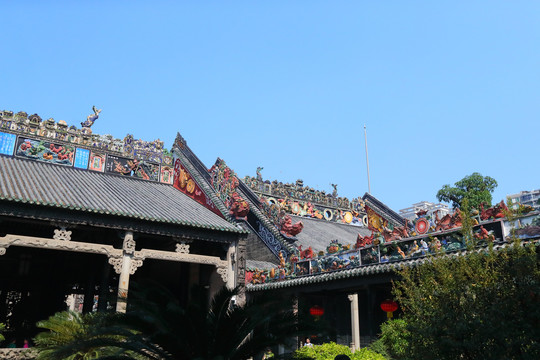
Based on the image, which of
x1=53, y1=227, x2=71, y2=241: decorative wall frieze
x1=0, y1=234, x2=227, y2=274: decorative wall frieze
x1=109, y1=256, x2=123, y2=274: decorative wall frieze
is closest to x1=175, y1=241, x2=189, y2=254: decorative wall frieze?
x1=0, y1=234, x2=227, y2=274: decorative wall frieze

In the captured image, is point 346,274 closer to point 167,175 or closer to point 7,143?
point 167,175

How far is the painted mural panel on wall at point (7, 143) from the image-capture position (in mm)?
18719

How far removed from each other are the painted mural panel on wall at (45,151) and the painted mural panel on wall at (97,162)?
0.71 metres

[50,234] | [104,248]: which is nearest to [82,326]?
[104,248]

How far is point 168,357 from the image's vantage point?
7727 millimetres

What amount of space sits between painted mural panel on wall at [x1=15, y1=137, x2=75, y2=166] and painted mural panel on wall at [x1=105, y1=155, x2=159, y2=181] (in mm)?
1495

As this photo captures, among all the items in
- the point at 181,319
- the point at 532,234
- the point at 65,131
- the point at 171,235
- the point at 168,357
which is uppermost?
the point at 65,131

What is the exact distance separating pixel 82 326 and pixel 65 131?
35.0ft

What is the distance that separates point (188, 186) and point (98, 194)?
5502mm

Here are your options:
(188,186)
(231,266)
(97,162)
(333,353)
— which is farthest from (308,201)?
(333,353)

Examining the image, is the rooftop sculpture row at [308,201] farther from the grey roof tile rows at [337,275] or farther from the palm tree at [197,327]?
the palm tree at [197,327]

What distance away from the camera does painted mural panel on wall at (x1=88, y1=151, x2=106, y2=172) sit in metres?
20.3

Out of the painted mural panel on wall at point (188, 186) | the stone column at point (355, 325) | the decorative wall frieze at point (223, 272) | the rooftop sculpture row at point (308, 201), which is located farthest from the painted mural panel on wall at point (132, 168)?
the stone column at point (355, 325)

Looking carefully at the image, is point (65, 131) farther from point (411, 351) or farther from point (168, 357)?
point (411, 351)
